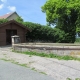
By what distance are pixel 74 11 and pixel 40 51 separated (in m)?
27.7

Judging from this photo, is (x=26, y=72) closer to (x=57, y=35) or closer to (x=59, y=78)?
(x=59, y=78)

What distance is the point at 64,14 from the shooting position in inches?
1547

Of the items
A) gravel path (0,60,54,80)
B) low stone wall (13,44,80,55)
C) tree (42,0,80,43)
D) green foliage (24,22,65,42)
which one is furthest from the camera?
tree (42,0,80,43)

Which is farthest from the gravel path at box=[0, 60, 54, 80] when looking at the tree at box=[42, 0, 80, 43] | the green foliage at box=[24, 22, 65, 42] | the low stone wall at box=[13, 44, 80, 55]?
the tree at box=[42, 0, 80, 43]

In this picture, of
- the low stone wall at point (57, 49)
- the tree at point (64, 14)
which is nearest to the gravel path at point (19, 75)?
the low stone wall at point (57, 49)

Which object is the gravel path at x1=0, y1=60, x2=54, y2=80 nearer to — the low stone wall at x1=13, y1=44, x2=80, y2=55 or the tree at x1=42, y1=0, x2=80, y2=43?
the low stone wall at x1=13, y1=44, x2=80, y2=55

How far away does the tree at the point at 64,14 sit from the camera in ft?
127

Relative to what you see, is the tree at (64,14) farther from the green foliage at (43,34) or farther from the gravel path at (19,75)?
the gravel path at (19,75)

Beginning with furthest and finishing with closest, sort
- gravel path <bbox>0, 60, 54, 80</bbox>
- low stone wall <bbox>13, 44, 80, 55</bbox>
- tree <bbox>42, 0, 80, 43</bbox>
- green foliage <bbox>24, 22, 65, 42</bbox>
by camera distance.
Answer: tree <bbox>42, 0, 80, 43</bbox> < green foliage <bbox>24, 22, 65, 42</bbox> < low stone wall <bbox>13, 44, 80, 55</bbox> < gravel path <bbox>0, 60, 54, 80</bbox>

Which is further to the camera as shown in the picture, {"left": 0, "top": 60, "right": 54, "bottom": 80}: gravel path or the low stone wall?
the low stone wall

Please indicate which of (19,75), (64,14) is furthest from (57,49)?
(64,14)

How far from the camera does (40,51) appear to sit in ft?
46.8

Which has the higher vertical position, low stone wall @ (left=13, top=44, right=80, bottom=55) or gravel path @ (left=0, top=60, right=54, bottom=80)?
low stone wall @ (left=13, top=44, right=80, bottom=55)

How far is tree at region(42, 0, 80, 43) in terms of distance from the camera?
38.6 meters
